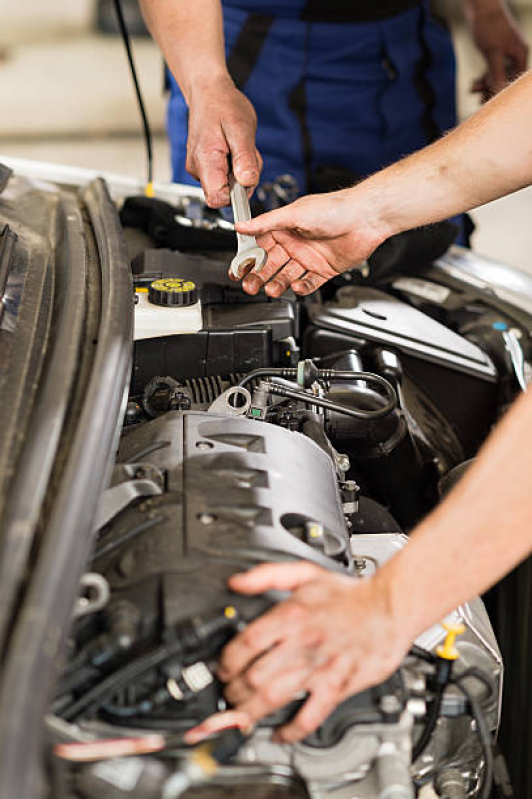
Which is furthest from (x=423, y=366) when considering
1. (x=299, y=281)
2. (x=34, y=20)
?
(x=34, y=20)

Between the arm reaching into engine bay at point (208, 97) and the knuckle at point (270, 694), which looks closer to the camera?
the knuckle at point (270, 694)

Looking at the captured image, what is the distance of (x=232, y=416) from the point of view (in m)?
1.11

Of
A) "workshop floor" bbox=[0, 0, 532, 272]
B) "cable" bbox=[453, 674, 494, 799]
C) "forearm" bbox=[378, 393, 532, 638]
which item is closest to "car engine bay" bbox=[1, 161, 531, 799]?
"cable" bbox=[453, 674, 494, 799]

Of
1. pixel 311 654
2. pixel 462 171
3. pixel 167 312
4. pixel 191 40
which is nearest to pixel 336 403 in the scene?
pixel 167 312

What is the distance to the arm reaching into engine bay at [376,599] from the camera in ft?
2.56

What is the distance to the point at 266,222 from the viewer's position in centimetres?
134

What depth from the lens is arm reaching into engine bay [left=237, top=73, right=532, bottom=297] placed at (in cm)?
124

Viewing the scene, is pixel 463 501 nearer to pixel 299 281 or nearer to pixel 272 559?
pixel 272 559

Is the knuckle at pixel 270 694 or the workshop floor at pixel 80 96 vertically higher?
the workshop floor at pixel 80 96

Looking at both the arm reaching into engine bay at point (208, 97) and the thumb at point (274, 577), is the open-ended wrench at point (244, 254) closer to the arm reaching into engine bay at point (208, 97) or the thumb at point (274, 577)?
the arm reaching into engine bay at point (208, 97)

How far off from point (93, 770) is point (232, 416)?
18.6 inches

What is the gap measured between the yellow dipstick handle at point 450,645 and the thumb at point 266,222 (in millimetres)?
661

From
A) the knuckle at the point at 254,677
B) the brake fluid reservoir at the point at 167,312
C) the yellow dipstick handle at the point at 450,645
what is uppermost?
the brake fluid reservoir at the point at 167,312

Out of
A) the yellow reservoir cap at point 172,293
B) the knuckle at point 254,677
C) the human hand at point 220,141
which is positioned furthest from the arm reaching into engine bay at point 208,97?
the knuckle at point 254,677
